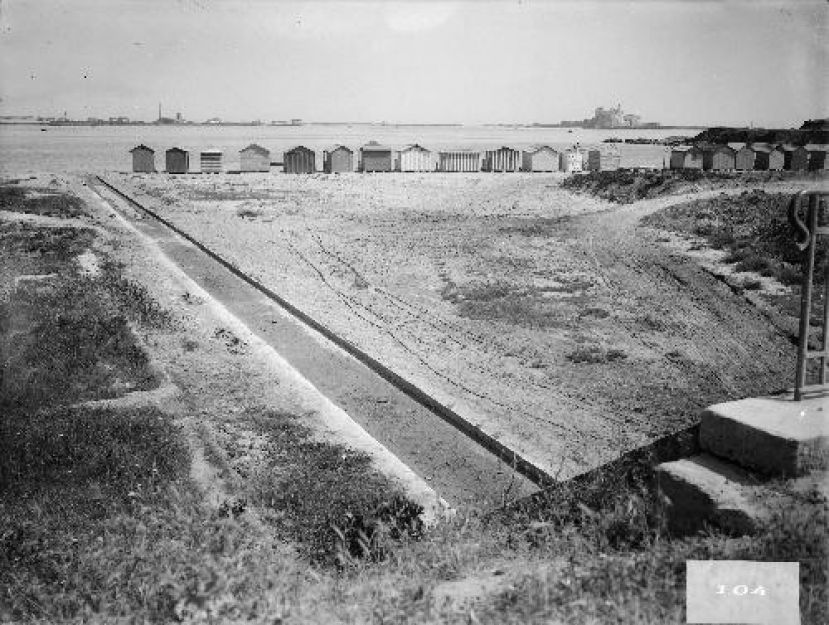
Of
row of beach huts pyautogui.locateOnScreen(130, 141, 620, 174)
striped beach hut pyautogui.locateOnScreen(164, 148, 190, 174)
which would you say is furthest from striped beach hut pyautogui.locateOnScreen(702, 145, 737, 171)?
striped beach hut pyautogui.locateOnScreen(164, 148, 190, 174)

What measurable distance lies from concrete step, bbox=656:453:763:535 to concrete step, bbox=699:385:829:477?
108mm

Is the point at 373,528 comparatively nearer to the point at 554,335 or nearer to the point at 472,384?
the point at 472,384

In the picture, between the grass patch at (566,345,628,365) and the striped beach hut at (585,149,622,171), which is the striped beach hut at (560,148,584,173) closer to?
the striped beach hut at (585,149,622,171)

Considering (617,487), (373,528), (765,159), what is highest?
(765,159)

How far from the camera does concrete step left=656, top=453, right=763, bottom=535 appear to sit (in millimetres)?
4547

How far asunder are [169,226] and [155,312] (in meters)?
13.7

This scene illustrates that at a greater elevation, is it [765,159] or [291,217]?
[765,159]

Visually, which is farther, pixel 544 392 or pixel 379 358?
pixel 379 358

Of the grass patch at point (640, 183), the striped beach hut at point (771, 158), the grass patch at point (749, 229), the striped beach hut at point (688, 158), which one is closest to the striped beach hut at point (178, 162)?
the grass patch at point (640, 183)

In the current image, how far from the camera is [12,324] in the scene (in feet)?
44.1

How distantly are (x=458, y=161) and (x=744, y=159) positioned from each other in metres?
21.3

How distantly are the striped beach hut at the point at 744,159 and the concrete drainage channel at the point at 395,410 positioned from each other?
38.1m

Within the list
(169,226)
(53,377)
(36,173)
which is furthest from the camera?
(36,173)

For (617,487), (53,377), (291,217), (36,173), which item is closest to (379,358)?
(53,377)
